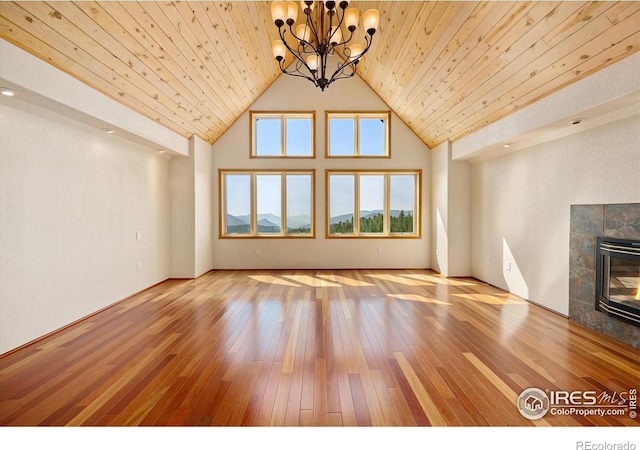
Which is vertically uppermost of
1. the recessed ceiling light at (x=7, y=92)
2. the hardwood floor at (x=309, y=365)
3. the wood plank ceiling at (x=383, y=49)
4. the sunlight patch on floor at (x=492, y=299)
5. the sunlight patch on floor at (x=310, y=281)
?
the wood plank ceiling at (x=383, y=49)

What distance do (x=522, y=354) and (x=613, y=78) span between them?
2577mm

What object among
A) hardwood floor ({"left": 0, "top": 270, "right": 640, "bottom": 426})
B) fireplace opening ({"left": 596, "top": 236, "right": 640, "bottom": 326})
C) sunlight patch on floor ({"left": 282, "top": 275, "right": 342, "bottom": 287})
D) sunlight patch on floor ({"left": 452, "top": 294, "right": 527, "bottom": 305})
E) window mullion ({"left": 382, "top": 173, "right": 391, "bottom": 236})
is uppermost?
window mullion ({"left": 382, "top": 173, "right": 391, "bottom": 236})

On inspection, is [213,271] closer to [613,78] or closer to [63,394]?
[63,394]

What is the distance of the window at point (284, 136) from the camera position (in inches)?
271

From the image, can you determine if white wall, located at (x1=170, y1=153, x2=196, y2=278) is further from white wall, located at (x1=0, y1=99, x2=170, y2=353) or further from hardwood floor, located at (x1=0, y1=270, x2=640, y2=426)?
hardwood floor, located at (x1=0, y1=270, x2=640, y2=426)

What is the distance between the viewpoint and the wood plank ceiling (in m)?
2.55

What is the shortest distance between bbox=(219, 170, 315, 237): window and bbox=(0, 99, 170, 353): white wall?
6.71ft

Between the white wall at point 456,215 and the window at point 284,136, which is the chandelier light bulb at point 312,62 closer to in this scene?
the window at point 284,136

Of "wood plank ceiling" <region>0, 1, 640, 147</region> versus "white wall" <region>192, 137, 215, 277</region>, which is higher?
"wood plank ceiling" <region>0, 1, 640, 147</region>

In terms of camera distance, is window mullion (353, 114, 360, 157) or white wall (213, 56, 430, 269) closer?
white wall (213, 56, 430, 269)

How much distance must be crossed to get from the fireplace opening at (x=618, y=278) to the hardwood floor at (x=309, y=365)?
0.33 m

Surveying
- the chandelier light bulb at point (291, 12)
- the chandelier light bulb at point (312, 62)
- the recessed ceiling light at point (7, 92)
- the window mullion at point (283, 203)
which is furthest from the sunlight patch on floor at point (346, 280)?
the recessed ceiling light at point (7, 92)

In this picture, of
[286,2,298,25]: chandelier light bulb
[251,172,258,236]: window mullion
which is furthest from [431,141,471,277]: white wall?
[286,2,298,25]: chandelier light bulb

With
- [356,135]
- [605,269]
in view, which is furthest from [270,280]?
[605,269]
